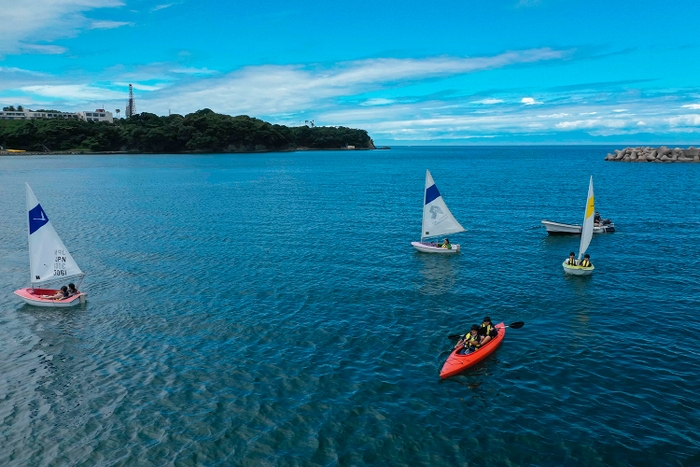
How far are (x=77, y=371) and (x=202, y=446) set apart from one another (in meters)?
11.9

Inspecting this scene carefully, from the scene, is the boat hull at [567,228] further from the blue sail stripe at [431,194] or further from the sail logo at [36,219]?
the sail logo at [36,219]

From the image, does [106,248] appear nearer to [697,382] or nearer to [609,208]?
[697,382]

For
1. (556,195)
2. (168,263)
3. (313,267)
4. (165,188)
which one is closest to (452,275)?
(313,267)

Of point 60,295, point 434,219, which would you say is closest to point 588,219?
point 434,219

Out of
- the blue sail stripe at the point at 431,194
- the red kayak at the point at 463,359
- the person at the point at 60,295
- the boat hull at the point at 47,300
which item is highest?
the blue sail stripe at the point at 431,194

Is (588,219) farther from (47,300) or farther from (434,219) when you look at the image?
(47,300)

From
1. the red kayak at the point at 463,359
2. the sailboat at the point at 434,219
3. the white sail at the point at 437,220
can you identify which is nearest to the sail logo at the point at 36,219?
the red kayak at the point at 463,359

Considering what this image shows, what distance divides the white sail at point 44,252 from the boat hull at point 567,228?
181 feet

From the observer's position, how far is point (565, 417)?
24516 millimetres

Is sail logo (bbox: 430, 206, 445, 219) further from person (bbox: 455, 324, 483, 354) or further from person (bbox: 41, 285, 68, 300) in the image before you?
person (bbox: 41, 285, 68, 300)

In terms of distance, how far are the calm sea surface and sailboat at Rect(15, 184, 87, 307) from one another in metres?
2.14

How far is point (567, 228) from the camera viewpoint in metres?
65.3

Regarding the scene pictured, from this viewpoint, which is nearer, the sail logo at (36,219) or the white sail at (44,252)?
the sail logo at (36,219)

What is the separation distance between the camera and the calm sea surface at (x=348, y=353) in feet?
74.8
